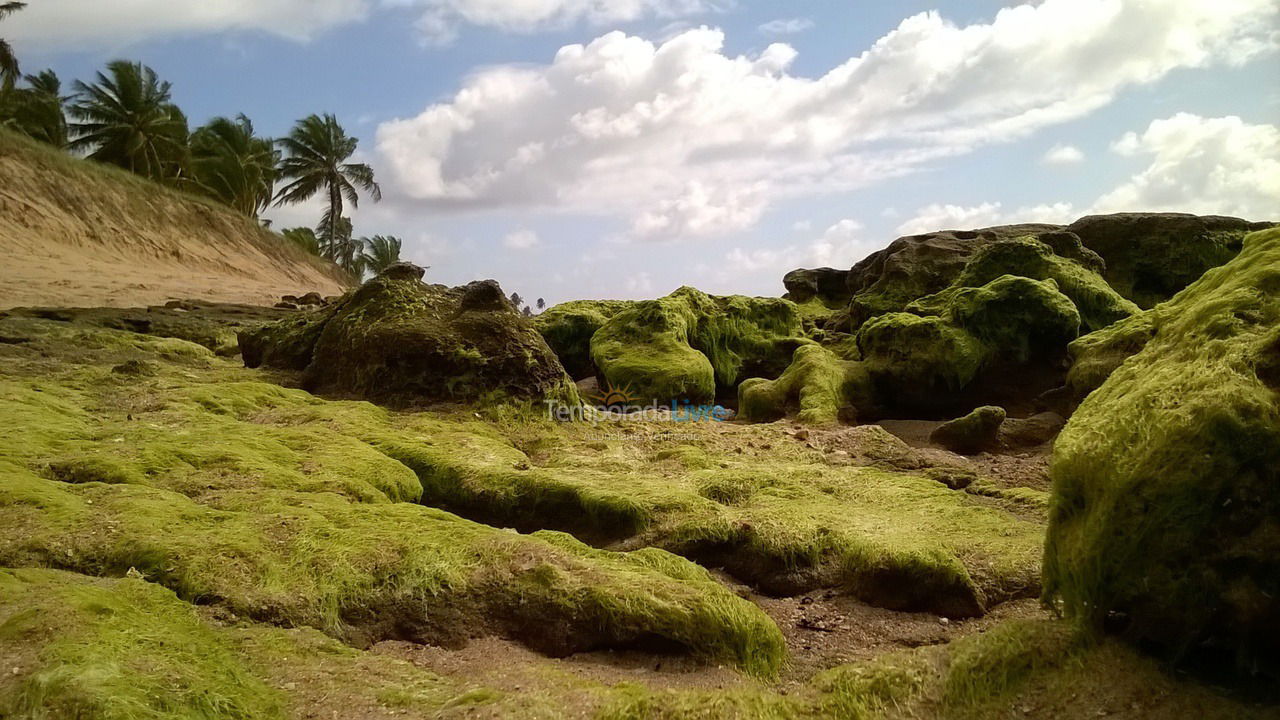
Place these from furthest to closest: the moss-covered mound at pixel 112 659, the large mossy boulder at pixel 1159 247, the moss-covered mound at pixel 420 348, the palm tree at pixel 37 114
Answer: the palm tree at pixel 37 114, the large mossy boulder at pixel 1159 247, the moss-covered mound at pixel 420 348, the moss-covered mound at pixel 112 659

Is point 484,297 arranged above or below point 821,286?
below

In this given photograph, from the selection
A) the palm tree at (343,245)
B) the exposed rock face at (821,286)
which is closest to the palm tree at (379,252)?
the palm tree at (343,245)

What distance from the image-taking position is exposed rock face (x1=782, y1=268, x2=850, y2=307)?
2872cm

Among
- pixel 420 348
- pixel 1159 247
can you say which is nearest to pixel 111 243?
pixel 420 348

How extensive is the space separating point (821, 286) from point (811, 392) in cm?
1642

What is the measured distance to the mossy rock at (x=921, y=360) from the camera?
13727mm

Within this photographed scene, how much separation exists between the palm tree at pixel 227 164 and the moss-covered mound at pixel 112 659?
192 feet

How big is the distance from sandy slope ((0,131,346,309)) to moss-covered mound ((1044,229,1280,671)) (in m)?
22.6

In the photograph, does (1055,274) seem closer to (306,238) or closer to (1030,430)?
(1030,430)

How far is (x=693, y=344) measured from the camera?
18.7m

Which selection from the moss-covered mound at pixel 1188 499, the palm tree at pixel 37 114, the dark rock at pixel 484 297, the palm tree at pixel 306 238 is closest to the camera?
the moss-covered mound at pixel 1188 499

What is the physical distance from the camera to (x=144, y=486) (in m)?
5.05

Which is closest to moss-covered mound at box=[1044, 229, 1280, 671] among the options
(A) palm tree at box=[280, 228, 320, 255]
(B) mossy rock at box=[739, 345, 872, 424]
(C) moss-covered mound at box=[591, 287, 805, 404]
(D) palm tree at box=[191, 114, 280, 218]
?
(B) mossy rock at box=[739, 345, 872, 424]

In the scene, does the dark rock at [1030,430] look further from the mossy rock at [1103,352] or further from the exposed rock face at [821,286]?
the exposed rock face at [821,286]
